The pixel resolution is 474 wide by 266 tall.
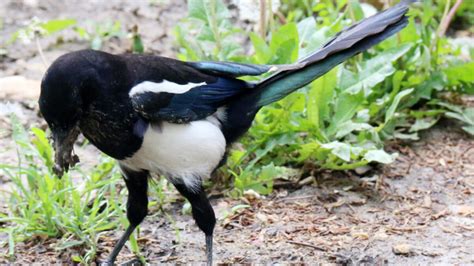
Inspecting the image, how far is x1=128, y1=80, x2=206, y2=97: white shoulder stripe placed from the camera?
298 centimetres

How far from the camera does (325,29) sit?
4.28 m

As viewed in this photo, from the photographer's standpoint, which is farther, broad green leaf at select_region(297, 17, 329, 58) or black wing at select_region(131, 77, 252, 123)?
broad green leaf at select_region(297, 17, 329, 58)

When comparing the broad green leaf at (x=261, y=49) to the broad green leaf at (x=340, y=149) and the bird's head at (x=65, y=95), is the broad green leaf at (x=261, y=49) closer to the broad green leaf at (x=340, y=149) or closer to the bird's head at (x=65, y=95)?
the broad green leaf at (x=340, y=149)

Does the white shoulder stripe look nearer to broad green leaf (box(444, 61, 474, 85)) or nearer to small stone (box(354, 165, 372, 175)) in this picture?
small stone (box(354, 165, 372, 175))

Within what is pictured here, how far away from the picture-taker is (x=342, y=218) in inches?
149

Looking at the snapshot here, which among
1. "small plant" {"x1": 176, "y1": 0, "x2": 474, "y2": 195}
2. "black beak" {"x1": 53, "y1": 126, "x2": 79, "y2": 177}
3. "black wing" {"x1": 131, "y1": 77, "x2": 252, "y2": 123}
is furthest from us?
"small plant" {"x1": 176, "y1": 0, "x2": 474, "y2": 195}

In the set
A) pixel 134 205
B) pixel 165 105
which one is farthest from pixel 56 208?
pixel 165 105

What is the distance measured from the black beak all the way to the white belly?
220 mm

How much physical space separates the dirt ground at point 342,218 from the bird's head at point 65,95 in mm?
746

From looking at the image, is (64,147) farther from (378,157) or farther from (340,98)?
(340,98)

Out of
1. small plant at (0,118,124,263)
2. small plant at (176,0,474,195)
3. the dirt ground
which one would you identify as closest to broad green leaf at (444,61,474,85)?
small plant at (176,0,474,195)

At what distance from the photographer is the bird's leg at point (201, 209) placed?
3.21m

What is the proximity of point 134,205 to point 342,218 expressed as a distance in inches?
37.1

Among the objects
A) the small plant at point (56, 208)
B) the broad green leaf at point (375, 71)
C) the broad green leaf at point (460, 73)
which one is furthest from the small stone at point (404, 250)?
the broad green leaf at point (460, 73)
